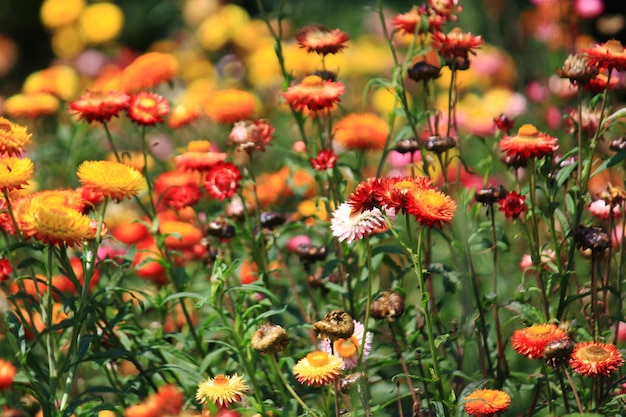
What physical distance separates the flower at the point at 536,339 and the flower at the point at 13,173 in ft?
3.87

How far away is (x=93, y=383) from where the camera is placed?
3.13 metres

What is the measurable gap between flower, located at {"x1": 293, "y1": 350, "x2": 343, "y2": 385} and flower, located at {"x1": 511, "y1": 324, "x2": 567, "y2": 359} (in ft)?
1.34

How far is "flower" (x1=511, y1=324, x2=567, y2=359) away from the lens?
200cm

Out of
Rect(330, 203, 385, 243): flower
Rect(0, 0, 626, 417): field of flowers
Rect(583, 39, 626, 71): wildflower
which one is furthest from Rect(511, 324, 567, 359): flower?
Rect(583, 39, 626, 71): wildflower

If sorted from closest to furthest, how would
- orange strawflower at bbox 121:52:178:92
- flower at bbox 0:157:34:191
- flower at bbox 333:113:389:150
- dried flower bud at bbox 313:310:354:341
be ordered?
dried flower bud at bbox 313:310:354:341, flower at bbox 0:157:34:191, flower at bbox 333:113:389:150, orange strawflower at bbox 121:52:178:92

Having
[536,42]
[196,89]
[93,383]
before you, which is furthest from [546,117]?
[93,383]

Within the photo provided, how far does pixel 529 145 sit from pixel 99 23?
5.32 metres

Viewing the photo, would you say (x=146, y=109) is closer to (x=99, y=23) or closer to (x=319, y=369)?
(x=319, y=369)

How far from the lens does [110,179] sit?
2.19m

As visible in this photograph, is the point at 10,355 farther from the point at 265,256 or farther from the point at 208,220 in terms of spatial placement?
the point at 265,256

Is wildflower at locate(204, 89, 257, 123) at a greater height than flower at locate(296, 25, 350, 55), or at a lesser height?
lesser

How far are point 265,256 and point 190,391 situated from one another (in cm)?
45

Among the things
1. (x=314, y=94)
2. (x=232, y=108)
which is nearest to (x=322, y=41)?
(x=314, y=94)

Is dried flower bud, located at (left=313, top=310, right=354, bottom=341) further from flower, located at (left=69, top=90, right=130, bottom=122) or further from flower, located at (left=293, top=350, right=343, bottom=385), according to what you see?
flower, located at (left=69, top=90, right=130, bottom=122)
